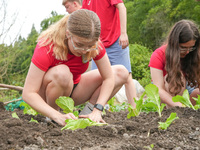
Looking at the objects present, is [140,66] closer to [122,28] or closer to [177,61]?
[122,28]

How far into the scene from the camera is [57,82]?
7.97 ft

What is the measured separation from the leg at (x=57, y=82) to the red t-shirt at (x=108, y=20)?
4.18 ft

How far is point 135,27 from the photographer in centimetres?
2072

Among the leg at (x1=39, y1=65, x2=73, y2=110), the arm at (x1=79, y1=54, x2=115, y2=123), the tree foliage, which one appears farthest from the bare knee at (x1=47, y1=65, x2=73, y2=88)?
the tree foliage

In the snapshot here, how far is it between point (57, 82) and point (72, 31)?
0.53 metres

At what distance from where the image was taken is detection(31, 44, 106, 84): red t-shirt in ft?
7.46

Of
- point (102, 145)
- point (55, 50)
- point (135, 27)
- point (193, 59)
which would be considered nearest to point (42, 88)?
point (55, 50)

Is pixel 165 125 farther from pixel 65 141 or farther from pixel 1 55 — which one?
pixel 1 55

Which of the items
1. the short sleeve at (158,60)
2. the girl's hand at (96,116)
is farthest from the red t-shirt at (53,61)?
the short sleeve at (158,60)

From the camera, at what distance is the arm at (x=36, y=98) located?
2.13 m

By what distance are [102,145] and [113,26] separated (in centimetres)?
230

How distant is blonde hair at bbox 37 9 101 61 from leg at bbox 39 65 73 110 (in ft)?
0.38

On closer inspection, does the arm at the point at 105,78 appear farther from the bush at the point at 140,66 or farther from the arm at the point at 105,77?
the bush at the point at 140,66

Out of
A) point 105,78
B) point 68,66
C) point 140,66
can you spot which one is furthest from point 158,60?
point 140,66
